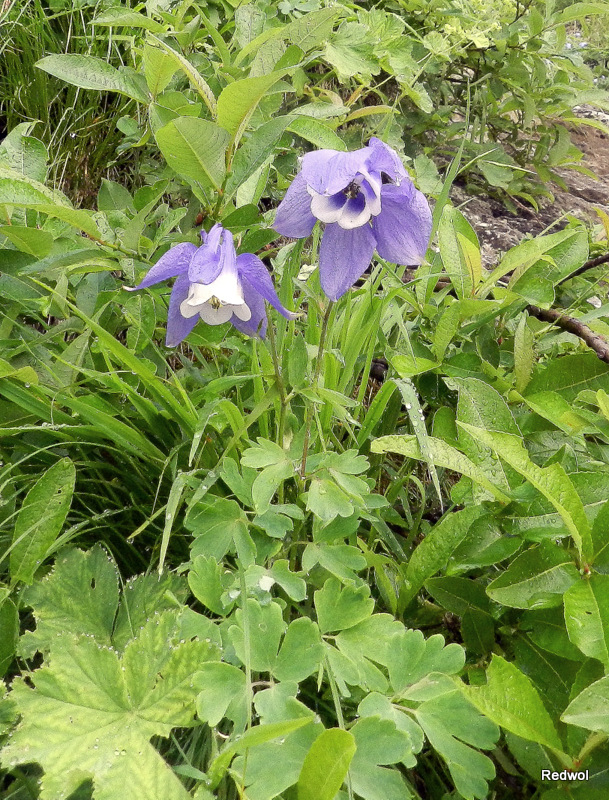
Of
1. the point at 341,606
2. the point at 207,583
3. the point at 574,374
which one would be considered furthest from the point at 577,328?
the point at 207,583

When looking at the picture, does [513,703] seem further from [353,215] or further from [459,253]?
[459,253]

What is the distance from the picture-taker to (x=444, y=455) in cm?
78

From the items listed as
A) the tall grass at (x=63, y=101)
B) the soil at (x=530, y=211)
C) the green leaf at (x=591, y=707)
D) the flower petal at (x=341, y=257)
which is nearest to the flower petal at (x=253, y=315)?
the flower petal at (x=341, y=257)

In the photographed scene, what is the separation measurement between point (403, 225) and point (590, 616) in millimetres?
487

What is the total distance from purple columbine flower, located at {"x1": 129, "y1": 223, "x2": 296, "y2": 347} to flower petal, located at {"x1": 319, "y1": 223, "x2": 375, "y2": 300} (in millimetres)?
74

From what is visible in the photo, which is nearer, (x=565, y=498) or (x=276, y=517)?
(x=565, y=498)

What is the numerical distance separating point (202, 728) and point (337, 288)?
1.93ft

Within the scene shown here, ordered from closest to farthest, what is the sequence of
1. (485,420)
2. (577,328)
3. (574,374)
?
1. (485,420)
2. (574,374)
3. (577,328)

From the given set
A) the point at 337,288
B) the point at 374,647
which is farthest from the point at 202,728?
the point at 337,288

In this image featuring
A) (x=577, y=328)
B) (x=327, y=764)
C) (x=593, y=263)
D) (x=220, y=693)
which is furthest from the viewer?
(x=593, y=263)

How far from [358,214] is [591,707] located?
56 centimetres

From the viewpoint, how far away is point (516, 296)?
102cm

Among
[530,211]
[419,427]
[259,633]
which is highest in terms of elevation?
[419,427]

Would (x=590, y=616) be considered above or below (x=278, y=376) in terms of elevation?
below
